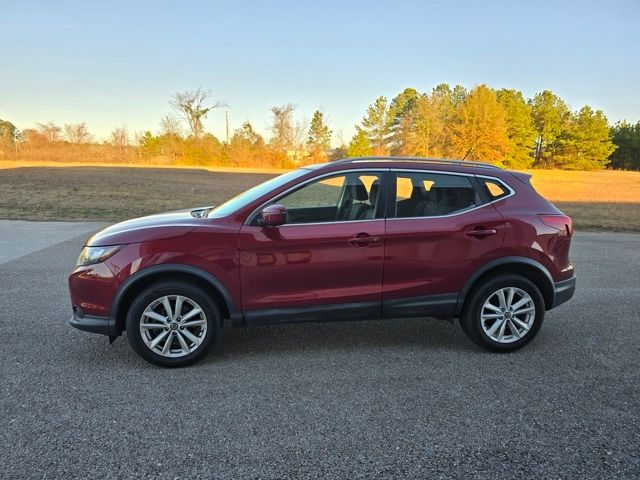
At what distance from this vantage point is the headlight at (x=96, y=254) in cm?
378

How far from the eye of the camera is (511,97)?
263 ft

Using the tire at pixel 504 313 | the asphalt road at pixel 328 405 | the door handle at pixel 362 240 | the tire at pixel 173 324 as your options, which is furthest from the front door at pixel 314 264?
the tire at pixel 504 313

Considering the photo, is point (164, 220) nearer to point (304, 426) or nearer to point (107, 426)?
point (107, 426)

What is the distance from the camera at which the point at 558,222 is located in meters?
4.33

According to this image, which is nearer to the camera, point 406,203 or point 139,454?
point 139,454

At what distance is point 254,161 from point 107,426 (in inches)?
2485

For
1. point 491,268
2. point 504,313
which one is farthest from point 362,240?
point 504,313

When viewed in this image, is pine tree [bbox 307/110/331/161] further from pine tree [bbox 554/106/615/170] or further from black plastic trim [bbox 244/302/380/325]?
black plastic trim [bbox 244/302/380/325]

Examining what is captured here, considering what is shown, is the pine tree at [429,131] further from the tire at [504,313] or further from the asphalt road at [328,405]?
the asphalt road at [328,405]

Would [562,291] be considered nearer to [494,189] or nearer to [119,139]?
[494,189]

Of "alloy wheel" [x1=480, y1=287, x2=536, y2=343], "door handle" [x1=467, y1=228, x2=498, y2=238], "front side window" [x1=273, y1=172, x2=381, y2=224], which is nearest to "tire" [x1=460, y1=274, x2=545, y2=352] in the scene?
"alloy wheel" [x1=480, y1=287, x2=536, y2=343]

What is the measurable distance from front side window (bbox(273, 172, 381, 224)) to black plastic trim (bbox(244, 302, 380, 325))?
2.44 feet

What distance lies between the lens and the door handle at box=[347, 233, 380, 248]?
12.9ft

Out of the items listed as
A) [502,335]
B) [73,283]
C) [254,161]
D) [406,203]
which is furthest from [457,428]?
[254,161]
